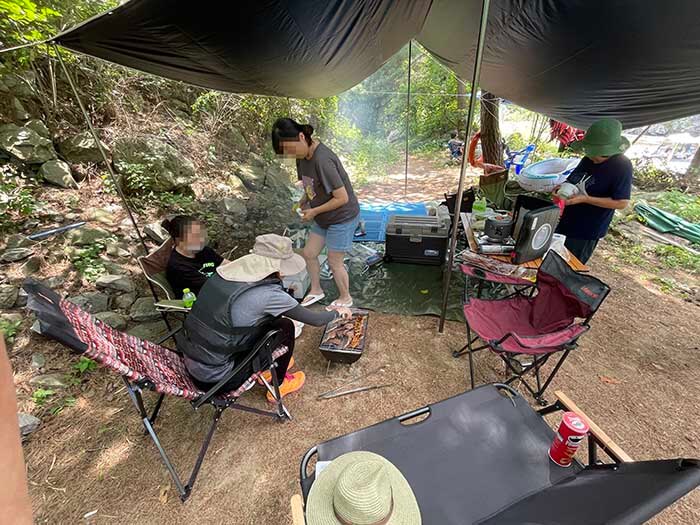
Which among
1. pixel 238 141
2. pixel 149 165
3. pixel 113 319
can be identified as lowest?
pixel 113 319

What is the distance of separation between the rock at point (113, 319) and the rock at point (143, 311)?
0.09m

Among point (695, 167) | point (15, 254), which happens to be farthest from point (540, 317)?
point (695, 167)

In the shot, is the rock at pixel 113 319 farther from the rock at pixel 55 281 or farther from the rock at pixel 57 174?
the rock at pixel 57 174

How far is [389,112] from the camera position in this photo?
493 inches

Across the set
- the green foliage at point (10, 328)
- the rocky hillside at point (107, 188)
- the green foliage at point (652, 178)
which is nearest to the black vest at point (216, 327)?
the rocky hillside at point (107, 188)

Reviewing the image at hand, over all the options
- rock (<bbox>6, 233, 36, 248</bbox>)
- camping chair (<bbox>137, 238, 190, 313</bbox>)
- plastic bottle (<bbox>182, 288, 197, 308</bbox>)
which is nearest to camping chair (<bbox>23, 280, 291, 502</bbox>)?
plastic bottle (<bbox>182, 288, 197, 308</bbox>)

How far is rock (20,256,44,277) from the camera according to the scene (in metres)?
2.54

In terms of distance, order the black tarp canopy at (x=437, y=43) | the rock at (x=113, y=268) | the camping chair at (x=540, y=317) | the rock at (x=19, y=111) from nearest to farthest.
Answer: the camping chair at (x=540, y=317) < the black tarp canopy at (x=437, y=43) < the rock at (x=113, y=268) < the rock at (x=19, y=111)

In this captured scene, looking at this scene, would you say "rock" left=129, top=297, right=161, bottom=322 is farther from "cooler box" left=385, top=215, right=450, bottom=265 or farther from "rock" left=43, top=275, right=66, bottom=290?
"cooler box" left=385, top=215, right=450, bottom=265

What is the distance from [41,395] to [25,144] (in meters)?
2.84

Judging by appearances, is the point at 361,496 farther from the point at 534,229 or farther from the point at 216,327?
the point at 534,229

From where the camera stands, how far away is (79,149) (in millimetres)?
3592

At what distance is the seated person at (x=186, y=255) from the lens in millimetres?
2164

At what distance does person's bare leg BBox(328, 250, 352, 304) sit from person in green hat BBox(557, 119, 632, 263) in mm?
1894
